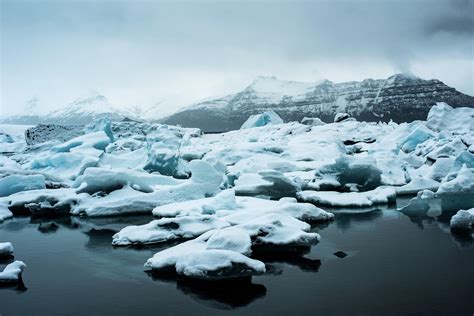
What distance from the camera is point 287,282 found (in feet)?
19.0

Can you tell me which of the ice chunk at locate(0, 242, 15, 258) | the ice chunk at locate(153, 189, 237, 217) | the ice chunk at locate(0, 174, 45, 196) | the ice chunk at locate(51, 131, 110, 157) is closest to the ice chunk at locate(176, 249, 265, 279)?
the ice chunk at locate(153, 189, 237, 217)

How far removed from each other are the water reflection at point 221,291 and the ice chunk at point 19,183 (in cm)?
838

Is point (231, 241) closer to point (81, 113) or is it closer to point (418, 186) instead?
point (418, 186)

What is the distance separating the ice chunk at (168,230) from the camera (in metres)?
7.67

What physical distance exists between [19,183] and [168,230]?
279 inches

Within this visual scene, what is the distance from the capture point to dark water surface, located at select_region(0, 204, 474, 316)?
5055 mm

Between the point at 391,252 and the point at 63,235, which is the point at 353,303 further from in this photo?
the point at 63,235

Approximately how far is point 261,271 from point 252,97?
393 feet

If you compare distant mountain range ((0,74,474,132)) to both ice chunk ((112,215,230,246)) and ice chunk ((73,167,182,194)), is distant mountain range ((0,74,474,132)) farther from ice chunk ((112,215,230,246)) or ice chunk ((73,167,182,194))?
ice chunk ((112,215,230,246))

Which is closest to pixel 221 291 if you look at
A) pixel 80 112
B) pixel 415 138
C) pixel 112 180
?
pixel 112 180

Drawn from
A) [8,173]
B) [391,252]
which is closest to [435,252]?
[391,252]

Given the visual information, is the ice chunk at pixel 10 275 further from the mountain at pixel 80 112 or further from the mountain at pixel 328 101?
the mountain at pixel 80 112

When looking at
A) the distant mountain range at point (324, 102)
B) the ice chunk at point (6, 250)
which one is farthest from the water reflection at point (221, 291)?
the distant mountain range at point (324, 102)

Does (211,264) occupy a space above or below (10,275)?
above
